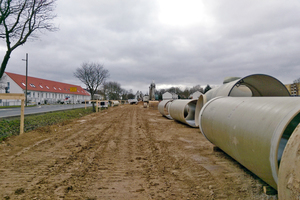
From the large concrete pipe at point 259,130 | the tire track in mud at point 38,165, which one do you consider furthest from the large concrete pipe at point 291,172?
the tire track in mud at point 38,165

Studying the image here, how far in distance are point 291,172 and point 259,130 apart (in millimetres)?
1292

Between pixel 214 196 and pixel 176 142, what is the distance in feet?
14.0

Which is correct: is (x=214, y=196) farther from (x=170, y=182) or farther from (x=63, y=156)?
(x=63, y=156)

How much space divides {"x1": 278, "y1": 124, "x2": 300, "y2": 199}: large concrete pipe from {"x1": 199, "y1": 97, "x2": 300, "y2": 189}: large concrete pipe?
2.13 feet

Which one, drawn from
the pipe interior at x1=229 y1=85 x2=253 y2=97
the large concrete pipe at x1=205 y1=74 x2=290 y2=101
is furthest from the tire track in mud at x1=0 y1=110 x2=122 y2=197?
the pipe interior at x1=229 y1=85 x2=253 y2=97

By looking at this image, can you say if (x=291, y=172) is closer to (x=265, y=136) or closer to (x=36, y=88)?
(x=265, y=136)

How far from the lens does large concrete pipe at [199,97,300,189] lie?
2680 millimetres

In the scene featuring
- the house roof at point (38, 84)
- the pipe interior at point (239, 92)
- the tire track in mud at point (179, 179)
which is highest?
the house roof at point (38, 84)

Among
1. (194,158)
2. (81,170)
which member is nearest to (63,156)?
(81,170)

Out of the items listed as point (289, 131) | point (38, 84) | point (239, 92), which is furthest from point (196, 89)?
point (289, 131)

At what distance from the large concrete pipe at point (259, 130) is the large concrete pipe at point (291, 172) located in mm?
650

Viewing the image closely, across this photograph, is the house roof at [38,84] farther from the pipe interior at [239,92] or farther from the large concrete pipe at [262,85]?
the large concrete pipe at [262,85]

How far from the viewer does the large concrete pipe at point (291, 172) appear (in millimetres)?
1752

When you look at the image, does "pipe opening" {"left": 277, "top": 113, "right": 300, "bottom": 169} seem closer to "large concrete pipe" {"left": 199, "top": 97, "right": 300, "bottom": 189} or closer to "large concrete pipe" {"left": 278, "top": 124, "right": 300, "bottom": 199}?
"large concrete pipe" {"left": 199, "top": 97, "right": 300, "bottom": 189}
